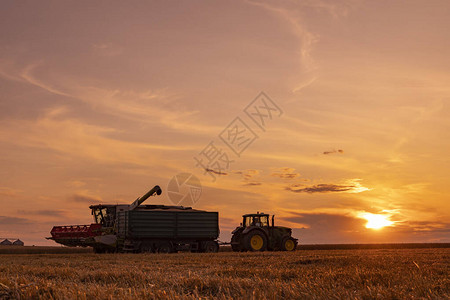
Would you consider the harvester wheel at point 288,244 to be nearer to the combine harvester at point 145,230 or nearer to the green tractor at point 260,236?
the green tractor at point 260,236

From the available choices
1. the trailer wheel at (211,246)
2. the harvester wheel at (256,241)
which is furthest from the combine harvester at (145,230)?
the harvester wheel at (256,241)

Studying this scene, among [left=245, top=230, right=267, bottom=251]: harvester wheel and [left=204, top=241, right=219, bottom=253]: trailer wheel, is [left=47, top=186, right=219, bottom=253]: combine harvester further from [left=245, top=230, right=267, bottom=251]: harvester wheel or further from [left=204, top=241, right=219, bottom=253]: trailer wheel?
[left=245, top=230, right=267, bottom=251]: harvester wheel

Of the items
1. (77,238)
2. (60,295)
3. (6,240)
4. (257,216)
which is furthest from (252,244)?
(6,240)

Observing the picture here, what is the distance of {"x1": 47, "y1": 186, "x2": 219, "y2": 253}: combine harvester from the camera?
32.6 meters

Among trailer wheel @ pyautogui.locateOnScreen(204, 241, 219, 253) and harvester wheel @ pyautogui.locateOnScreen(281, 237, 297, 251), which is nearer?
trailer wheel @ pyautogui.locateOnScreen(204, 241, 219, 253)

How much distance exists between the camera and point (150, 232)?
108ft

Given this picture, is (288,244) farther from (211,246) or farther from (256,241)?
(211,246)

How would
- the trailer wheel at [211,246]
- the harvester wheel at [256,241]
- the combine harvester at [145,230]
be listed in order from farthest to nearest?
the trailer wheel at [211,246]
the harvester wheel at [256,241]
the combine harvester at [145,230]

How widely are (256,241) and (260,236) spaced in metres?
0.46

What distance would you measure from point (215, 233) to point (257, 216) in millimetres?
3360

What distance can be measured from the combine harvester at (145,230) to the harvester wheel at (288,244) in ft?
16.5

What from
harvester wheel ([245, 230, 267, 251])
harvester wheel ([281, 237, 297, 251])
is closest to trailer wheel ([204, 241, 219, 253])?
harvester wheel ([245, 230, 267, 251])

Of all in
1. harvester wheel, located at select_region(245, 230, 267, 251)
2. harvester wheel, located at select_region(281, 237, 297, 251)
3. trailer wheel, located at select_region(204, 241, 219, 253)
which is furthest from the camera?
harvester wheel, located at select_region(281, 237, 297, 251)

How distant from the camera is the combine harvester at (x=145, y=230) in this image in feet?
107
